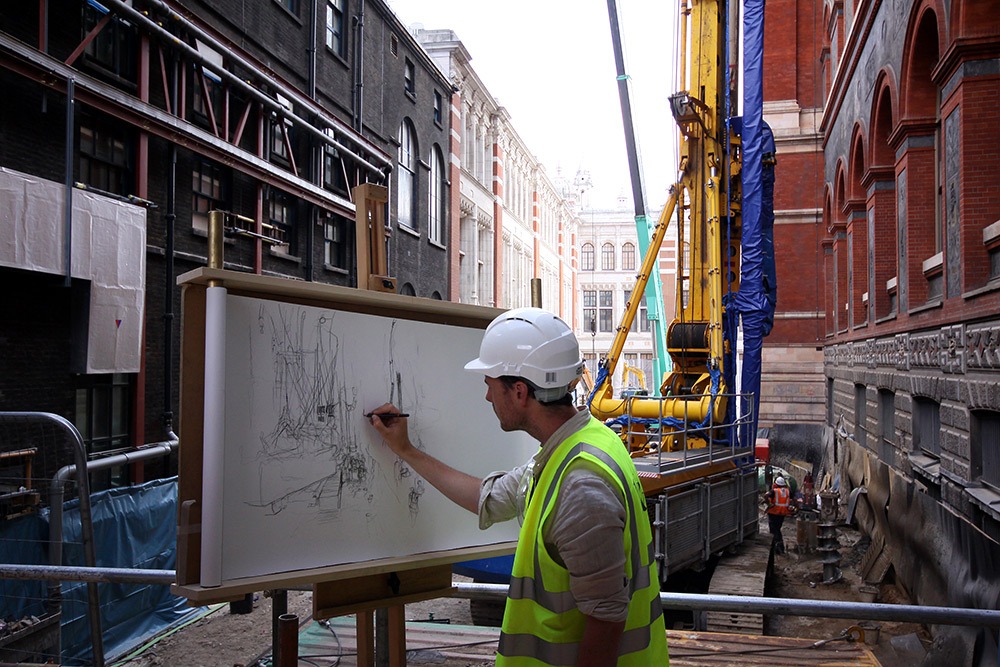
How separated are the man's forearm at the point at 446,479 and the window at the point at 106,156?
924 centimetres

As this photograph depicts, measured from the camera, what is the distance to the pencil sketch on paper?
286 centimetres

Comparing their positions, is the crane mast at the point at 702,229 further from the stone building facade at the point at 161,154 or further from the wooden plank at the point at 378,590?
the wooden plank at the point at 378,590

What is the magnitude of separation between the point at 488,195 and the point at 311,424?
3521cm

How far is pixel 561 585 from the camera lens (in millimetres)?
2145

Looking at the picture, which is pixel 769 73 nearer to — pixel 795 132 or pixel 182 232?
pixel 795 132

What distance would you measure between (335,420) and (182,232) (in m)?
10.5

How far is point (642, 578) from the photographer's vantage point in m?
2.26

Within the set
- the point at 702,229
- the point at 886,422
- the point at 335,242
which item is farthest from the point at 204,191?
the point at 886,422

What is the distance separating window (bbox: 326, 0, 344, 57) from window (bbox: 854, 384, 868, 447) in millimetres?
14511

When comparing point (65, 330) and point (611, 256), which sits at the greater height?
point (611, 256)

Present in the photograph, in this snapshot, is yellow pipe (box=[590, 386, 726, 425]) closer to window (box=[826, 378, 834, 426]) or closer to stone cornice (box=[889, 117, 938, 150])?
stone cornice (box=[889, 117, 938, 150])

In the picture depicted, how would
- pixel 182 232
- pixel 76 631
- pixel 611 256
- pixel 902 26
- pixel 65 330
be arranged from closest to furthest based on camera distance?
pixel 76 631 → pixel 65 330 → pixel 902 26 → pixel 182 232 → pixel 611 256

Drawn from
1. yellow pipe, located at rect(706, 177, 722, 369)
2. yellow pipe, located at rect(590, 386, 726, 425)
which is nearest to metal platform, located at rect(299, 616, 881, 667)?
yellow pipe, located at rect(590, 386, 726, 425)

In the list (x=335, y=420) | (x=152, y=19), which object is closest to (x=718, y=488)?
(x=335, y=420)
